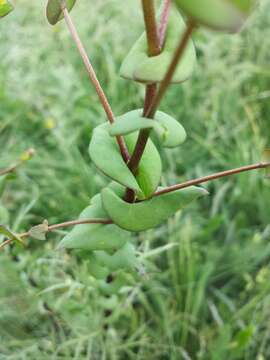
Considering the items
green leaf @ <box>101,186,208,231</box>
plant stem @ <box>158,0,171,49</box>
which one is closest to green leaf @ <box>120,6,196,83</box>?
plant stem @ <box>158,0,171,49</box>

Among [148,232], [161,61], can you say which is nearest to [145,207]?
[161,61]

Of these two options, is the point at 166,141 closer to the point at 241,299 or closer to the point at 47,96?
the point at 241,299

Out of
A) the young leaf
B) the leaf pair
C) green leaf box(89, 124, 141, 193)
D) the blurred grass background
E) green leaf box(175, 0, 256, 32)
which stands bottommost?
the blurred grass background

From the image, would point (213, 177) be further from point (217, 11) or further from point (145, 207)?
point (217, 11)

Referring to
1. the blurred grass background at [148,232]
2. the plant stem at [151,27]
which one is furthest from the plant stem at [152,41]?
the blurred grass background at [148,232]

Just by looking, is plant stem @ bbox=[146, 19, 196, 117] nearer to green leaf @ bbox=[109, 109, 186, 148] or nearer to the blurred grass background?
green leaf @ bbox=[109, 109, 186, 148]

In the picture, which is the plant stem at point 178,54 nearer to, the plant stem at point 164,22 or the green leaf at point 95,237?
the plant stem at point 164,22
